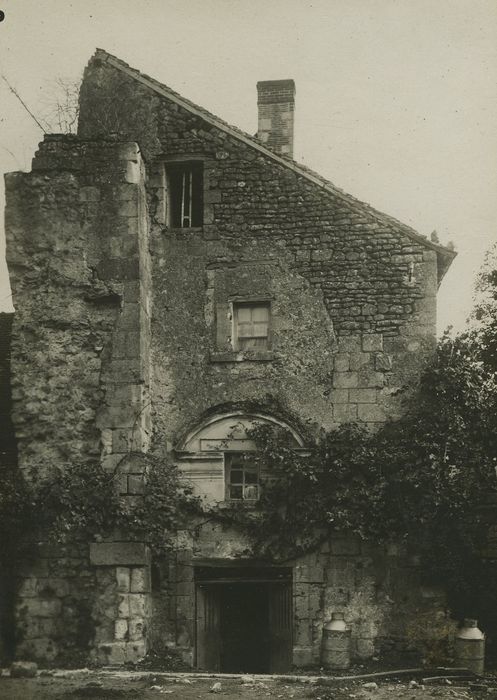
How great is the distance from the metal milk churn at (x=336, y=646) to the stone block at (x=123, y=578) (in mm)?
2760

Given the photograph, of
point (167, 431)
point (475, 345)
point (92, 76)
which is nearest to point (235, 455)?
A: point (167, 431)

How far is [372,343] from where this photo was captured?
12945mm

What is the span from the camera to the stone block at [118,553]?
39.0 feet

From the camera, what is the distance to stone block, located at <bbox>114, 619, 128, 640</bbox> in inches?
460

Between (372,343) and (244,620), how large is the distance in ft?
15.5

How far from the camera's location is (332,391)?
12875mm

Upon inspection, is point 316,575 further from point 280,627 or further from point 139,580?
point 139,580

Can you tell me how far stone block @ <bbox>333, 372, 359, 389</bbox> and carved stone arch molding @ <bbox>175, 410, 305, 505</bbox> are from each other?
94cm

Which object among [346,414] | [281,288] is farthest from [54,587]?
[281,288]

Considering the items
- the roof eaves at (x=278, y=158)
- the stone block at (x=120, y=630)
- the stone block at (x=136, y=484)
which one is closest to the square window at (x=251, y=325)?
the roof eaves at (x=278, y=158)

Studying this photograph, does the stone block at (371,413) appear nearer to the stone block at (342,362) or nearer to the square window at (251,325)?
the stone block at (342,362)

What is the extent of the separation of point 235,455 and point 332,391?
1.73 m

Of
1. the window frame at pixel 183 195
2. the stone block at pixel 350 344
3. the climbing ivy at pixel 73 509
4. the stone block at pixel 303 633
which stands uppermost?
the window frame at pixel 183 195

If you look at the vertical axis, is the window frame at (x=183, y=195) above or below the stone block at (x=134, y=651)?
above
